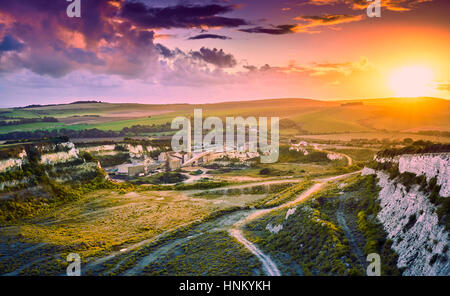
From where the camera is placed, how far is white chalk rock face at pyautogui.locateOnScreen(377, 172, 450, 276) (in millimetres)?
14695

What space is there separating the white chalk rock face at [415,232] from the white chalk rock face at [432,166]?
135 centimetres

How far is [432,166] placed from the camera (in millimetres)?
21266

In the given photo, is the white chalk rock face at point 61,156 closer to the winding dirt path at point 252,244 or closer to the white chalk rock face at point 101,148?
the white chalk rock face at point 101,148

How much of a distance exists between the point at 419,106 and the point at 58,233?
172742 millimetres

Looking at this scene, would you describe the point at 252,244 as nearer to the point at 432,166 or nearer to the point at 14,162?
the point at 432,166

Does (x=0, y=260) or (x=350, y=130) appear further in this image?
(x=350, y=130)

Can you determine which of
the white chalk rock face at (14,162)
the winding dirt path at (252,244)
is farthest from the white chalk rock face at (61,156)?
the winding dirt path at (252,244)

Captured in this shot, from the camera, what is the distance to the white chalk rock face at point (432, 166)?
18.8m

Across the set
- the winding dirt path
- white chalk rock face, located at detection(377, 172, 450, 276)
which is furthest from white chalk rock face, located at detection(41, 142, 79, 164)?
white chalk rock face, located at detection(377, 172, 450, 276)

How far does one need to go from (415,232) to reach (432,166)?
20.4 feet
